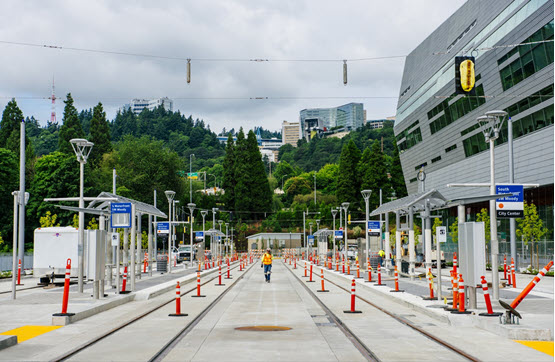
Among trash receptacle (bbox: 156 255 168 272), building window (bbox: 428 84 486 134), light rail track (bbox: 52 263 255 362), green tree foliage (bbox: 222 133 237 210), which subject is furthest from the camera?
green tree foliage (bbox: 222 133 237 210)

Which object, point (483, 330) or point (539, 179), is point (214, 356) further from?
point (539, 179)

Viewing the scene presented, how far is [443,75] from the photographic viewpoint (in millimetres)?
68812

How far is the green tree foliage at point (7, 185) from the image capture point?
73.7 m

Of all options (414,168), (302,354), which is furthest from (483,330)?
(414,168)

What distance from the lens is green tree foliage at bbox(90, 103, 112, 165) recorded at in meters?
126

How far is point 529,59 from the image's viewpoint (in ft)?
163

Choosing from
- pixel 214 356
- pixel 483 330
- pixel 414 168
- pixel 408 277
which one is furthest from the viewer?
pixel 414 168

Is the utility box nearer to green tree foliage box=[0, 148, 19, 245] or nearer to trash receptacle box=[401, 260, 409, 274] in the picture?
trash receptacle box=[401, 260, 409, 274]

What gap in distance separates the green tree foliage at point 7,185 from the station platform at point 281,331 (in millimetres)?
53455

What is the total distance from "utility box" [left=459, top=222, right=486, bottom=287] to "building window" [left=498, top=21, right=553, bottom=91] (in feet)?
107

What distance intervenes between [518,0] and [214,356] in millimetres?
47304

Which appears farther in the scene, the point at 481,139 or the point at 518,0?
the point at 481,139

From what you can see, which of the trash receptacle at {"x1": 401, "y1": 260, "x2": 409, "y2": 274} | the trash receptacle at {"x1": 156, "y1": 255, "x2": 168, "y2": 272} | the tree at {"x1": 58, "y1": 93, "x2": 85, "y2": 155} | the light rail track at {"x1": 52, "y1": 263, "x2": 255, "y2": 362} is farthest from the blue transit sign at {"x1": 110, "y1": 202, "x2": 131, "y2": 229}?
the tree at {"x1": 58, "y1": 93, "x2": 85, "y2": 155}

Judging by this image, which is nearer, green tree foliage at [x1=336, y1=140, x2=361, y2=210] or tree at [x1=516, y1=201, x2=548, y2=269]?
tree at [x1=516, y1=201, x2=548, y2=269]
